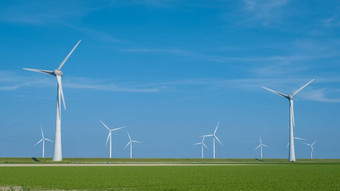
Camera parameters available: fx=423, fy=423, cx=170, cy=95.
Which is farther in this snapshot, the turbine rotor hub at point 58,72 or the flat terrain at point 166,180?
the turbine rotor hub at point 58,72

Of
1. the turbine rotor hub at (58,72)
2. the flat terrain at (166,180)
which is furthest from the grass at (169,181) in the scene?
the turbine rotor hub at (58,72)

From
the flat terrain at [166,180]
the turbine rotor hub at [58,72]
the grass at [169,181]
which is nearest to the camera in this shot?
the grass at [169,181]

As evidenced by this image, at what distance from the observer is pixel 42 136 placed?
422 ft

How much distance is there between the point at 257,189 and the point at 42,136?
10852 cm

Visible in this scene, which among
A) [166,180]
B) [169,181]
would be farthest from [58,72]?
[169,181]

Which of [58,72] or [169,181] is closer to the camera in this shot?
[169,181]

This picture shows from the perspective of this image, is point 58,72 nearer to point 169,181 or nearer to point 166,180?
point 166,180

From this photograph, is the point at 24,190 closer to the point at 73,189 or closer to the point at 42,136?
the point at 73,189

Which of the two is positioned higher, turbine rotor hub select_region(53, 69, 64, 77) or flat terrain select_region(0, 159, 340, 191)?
turbine rotor hub select_region(53, 69, 64, 77)

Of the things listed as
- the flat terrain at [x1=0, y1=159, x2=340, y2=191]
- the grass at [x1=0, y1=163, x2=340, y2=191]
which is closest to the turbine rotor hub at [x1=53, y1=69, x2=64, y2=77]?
the flat terrain at [x1=0, y1=159, x2=340, y2=191]

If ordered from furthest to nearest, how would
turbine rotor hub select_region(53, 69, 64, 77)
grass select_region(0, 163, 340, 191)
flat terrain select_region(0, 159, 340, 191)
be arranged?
turbine rotor hub select_region(53, 69, 64, 77)
flat terrain select_region(0, 159, 340, 191)
grass select_region(0, 163, 340, 191)

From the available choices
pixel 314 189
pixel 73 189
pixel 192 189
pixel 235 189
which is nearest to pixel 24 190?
pixel 73 189

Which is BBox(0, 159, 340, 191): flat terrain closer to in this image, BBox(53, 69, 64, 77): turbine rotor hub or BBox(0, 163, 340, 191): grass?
BBox(0, 163, 340, 191): grass

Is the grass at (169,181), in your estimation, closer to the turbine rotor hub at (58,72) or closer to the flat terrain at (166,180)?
the flat terrain at (166,180)
